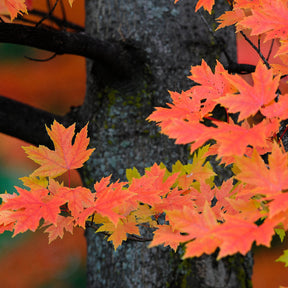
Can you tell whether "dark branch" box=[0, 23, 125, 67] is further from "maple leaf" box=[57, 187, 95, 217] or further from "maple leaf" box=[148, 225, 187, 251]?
"maple leaf" box=[148, 225, 187, 251]

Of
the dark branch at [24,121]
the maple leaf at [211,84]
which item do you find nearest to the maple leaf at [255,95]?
the maple leaf at [211,84]

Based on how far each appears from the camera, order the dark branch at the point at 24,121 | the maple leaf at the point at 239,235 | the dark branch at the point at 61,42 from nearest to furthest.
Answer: the maple leaf at the point at 239,235, the dark branch at the point at 61,42, the dark branch at the point at 24,121

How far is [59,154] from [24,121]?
42.6 inches

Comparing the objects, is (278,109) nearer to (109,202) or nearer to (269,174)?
(269,174)

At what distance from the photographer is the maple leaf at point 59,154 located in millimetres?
1024

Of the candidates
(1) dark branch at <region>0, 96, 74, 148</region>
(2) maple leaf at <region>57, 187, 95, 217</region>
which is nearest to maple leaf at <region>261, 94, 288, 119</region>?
(2) maple leaf at <region>57, 187, 95, 217</region>

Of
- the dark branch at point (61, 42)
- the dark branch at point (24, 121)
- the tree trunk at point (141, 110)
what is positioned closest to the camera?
the dark branch at point (61, 42)

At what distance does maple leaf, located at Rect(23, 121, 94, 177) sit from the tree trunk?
35.0 inches

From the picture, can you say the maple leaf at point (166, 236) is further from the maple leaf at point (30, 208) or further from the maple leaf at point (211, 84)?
the maple leaf at point (211, 84)

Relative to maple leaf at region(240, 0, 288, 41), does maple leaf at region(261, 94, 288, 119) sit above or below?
below

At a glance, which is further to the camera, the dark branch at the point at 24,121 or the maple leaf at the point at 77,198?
the dark branch at the point at 24,121

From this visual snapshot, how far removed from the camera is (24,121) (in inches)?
80.1

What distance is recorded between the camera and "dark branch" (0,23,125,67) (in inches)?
64.9

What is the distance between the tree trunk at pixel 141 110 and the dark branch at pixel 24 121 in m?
0.24
